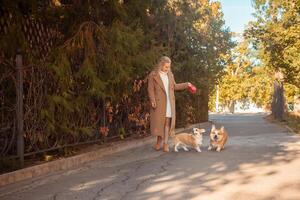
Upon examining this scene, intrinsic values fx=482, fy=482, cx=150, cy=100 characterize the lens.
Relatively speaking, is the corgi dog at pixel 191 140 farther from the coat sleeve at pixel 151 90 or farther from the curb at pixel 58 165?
the curb at pixel 58 165

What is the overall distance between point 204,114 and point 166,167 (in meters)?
19.5

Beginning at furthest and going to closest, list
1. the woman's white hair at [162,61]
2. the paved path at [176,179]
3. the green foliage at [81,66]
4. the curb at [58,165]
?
the woman's white hair at [162,61] → the green foliage at [81,66] → the curb at [58,165] → the paved path at [176,179]

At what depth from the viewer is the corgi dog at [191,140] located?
10.7 meters

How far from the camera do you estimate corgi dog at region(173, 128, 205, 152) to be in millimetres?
10680

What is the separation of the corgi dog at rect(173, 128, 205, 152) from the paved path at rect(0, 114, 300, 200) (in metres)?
0.70

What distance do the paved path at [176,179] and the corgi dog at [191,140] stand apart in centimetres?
70

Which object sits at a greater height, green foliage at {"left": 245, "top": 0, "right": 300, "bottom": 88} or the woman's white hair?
green foliage at {"left": 245, "top": 0, "right": 300, "bottom": 88}

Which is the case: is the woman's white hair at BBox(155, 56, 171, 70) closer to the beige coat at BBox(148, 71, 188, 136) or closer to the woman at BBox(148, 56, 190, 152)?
the woman at BBox(148, 56, 190, 152)

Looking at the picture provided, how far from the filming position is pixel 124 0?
10.9m

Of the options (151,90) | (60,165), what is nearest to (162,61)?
(151,90)

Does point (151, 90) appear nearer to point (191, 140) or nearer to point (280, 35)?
point (191, 140)

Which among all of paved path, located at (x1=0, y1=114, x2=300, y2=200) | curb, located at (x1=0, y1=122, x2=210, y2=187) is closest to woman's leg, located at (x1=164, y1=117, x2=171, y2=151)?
paved path, located at (x1=0, y1=114, x2=300, y2=200)

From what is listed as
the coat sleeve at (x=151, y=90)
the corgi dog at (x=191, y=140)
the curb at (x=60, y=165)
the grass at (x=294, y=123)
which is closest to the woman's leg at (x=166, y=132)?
the corgi dog at (x=191, y=140)

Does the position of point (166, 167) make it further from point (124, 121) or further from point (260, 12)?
point (260, 12)
